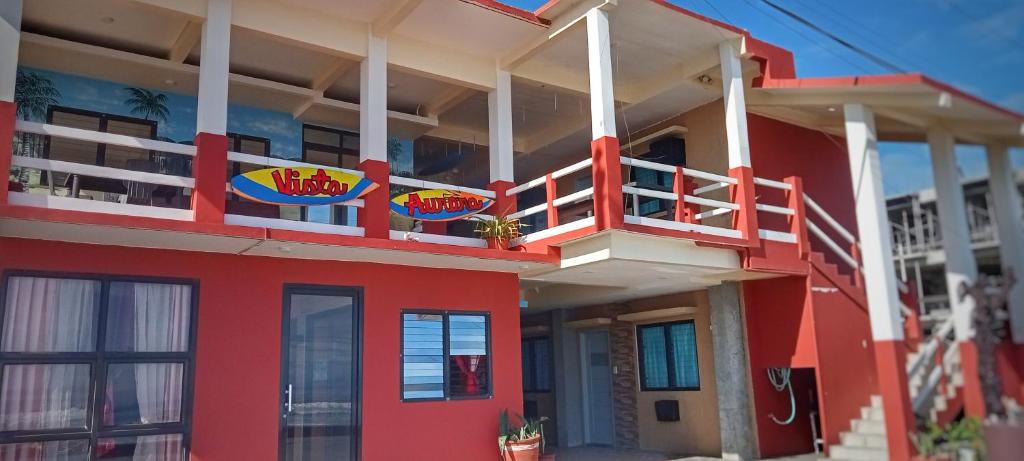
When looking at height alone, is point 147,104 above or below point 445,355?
above

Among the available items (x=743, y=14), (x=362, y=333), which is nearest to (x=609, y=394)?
(x=362, y=333)

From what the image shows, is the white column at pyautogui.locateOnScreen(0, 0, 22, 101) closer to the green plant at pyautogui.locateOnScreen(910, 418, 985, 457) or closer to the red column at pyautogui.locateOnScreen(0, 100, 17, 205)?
the red column at pyautogui.locateOnScreen(0, 100, 17, 205)

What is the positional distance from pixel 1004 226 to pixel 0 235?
8957mm

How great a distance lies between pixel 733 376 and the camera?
1195cm

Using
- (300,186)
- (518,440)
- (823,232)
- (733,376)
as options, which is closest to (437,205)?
(300,186)

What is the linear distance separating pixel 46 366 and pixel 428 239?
463 cm

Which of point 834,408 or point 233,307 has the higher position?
point 233,307

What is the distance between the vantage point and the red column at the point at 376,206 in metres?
9.84

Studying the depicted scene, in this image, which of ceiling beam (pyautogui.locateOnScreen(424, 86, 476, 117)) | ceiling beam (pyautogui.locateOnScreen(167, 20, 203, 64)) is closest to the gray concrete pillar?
ceiling beam (pyautogui.locateOnScreen(424, 86, 476, 117))

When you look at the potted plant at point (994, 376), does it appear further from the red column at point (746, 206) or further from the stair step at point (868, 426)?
the red column at point (746, 206)

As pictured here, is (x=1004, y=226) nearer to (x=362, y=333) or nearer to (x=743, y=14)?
(x=743, y=14)

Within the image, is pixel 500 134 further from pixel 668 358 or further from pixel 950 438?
pixel 950 438

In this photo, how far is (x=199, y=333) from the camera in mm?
8703

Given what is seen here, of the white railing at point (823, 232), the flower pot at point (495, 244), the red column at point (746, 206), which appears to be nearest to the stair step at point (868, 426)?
the white railing at point (823, 232)
